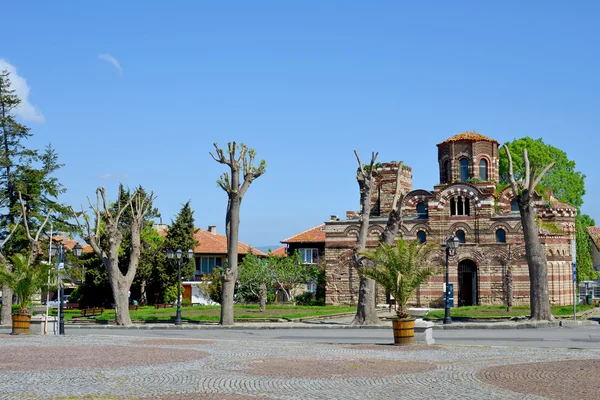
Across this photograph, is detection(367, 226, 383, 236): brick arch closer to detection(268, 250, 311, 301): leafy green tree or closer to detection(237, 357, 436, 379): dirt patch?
detection(268, 250, 311, 301): leafy green tree

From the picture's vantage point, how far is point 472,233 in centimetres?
4816

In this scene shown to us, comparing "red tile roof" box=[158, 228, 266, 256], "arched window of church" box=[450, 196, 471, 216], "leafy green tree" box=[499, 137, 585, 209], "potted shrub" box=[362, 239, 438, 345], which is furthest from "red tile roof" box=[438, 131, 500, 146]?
"potted shrub" box=[362, 239, 438, 345]

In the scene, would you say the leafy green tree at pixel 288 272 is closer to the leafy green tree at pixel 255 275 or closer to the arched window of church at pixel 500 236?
the leafy green tree at pixel 255 275

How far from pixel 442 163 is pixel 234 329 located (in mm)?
27224

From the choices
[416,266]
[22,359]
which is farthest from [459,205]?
[22,359]

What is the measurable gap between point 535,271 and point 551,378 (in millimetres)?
18220

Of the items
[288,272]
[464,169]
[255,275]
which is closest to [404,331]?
[255,275]

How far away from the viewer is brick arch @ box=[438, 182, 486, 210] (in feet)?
158

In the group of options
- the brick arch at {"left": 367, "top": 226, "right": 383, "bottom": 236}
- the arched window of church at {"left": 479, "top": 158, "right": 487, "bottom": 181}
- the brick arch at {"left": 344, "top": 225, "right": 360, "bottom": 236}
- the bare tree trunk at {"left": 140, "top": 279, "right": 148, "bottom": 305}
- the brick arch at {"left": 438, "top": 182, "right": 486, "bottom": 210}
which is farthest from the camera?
the bare tree trunk at {"left": 140, "top": 279, "right": 148, "bottom": 305}

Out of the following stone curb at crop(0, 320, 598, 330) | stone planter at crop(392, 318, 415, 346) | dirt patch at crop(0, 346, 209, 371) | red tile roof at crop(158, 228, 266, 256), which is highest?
red tile roof at crop(158, 228, 266, 256)

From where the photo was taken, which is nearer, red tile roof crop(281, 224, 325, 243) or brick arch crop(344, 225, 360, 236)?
brick arch crop(344, 225, 360, 236)

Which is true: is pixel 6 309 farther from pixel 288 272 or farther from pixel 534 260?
pixel 534 260

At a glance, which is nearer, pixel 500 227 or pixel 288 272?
pixel 500 227

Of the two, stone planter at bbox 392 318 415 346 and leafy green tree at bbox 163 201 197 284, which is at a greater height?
leafy green tree at bbox 163 201 197 284
